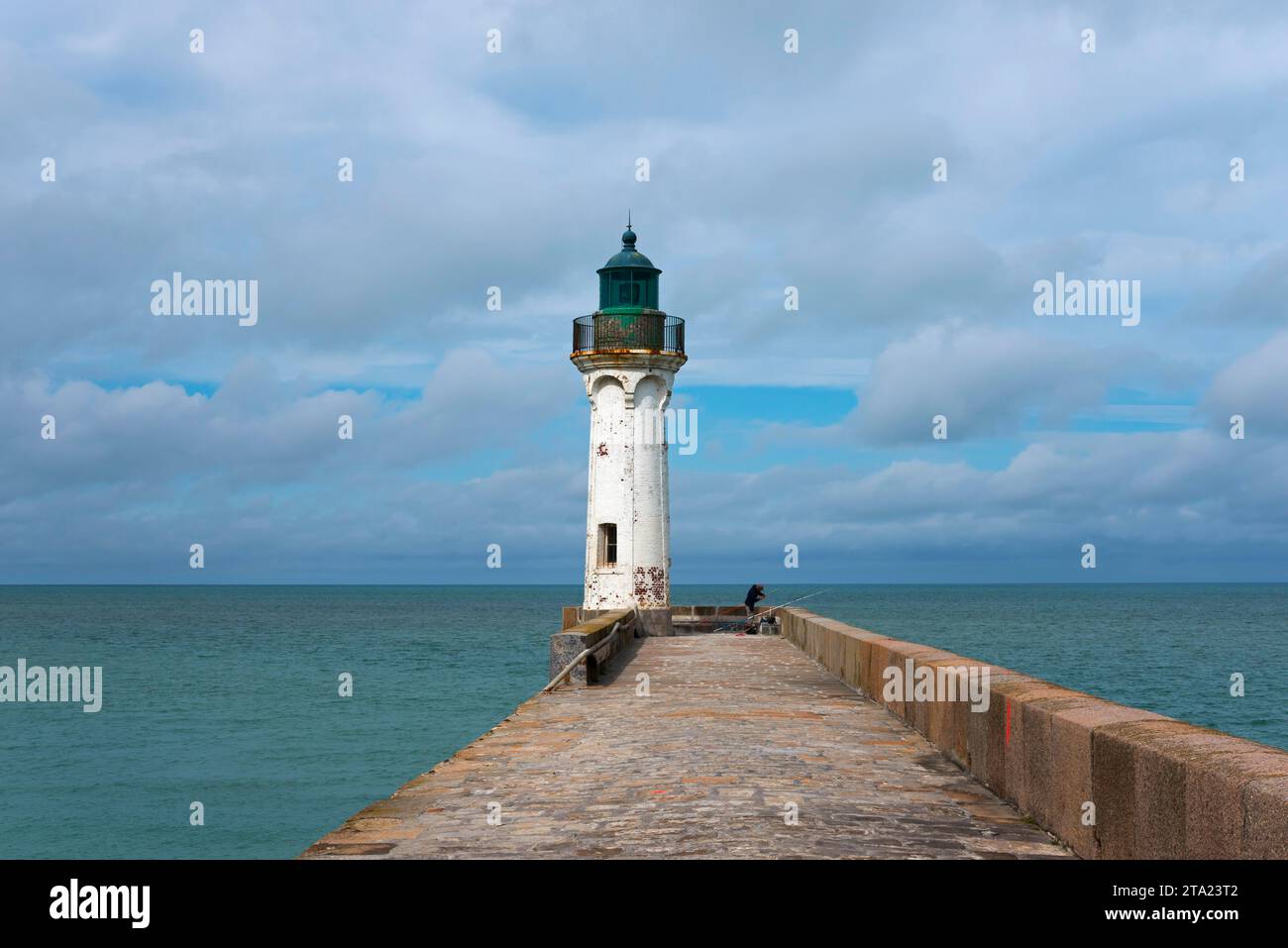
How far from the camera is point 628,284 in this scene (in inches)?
1149

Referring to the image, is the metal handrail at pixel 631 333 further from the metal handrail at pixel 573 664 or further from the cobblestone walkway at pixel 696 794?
the cobblestone walkway at pixel 696 794

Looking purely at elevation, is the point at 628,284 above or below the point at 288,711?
above

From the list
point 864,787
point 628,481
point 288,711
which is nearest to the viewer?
point 864,787

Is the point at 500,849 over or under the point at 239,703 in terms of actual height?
over

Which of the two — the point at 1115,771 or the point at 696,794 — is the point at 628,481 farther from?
the point at 1115,771

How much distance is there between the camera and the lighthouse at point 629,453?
28.2 metres

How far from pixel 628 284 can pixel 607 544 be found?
6.20 metres

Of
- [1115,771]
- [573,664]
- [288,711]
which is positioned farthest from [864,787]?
[288,711]

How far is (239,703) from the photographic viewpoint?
4097 centimetres

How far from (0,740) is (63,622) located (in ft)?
262

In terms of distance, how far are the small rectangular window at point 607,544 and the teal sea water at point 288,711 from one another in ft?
20.4

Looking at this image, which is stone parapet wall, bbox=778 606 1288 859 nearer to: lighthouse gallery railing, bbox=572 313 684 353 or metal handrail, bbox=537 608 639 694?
metal handrail, bbox=537 608 639 694
